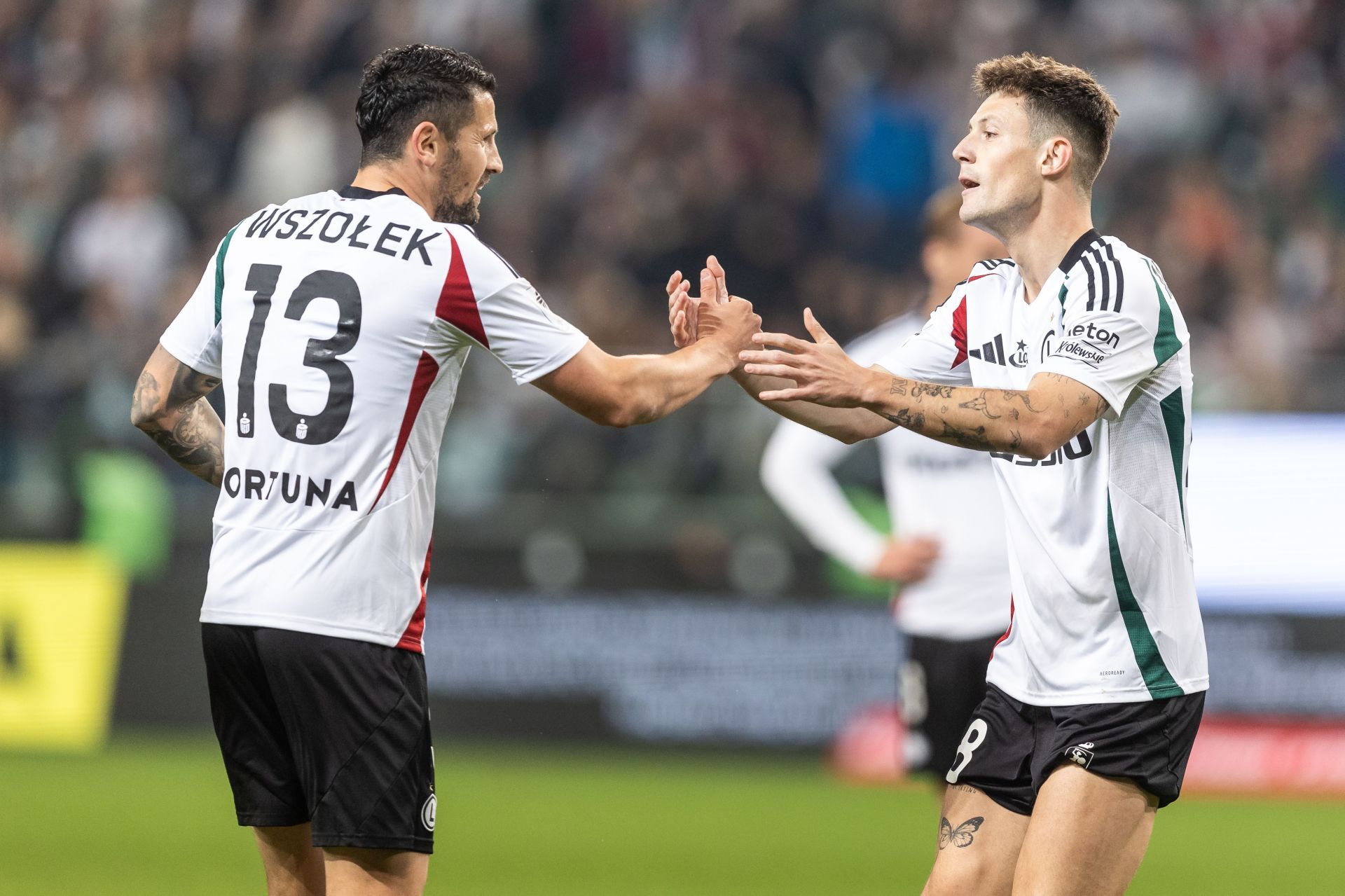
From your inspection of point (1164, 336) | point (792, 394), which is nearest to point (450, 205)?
point (792, 394)

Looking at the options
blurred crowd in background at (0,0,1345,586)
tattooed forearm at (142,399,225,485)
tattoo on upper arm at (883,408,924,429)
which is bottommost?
tattooed forearm at (142,399,225,485)

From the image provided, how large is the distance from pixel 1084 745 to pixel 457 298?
1913 mm

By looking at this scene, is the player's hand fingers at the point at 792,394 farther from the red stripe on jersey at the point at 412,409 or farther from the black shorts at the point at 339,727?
the black shorts at the point at 339,727

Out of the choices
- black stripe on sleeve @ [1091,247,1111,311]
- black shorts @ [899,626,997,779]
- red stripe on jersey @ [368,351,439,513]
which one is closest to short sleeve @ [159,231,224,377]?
red stripe on jersey @ [368,351,439,513]

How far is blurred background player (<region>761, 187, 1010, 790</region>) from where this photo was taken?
22.0 feet

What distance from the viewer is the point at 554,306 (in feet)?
44.0

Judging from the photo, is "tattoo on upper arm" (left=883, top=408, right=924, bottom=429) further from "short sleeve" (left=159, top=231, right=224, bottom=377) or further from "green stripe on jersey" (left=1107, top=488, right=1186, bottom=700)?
"short sleeve" (left=159, top=231, right=224, bottom=377)

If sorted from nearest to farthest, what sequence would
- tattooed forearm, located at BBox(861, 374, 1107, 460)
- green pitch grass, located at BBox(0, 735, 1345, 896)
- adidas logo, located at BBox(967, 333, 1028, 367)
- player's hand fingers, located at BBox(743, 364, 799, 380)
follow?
tattooed forearm, located at BBox(861, 374, 1107, 460), player's hand fingers, located at BBox(743, 364, 799, 380), adidas logo, located at BBox(967, 333, 1028, 367), green pitch grass, located at BBox(0, 735, 1345, 896)

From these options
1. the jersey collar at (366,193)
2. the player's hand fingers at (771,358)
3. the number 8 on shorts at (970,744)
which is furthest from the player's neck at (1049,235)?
the jersey collar at (366,193)

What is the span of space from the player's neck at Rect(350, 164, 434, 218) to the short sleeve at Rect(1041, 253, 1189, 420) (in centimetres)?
169

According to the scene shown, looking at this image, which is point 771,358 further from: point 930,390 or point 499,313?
point 499,313

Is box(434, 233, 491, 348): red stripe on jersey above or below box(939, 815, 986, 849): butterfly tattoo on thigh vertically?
above

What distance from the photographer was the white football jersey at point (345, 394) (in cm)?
435

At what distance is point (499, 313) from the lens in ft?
14.5
